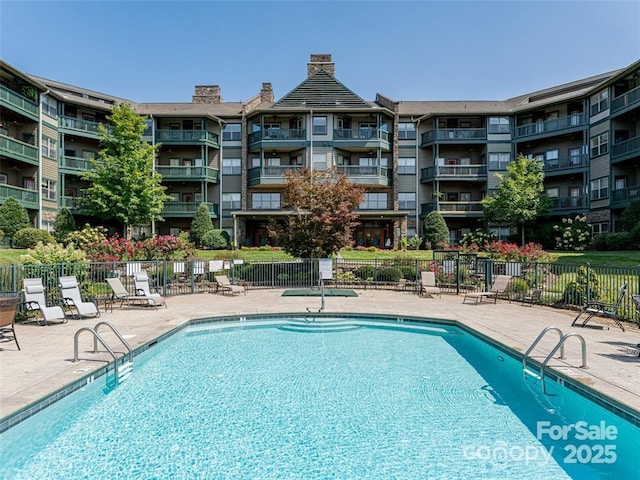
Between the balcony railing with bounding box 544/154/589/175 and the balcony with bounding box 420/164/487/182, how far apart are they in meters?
5.34

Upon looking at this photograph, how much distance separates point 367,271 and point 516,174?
20.5 m

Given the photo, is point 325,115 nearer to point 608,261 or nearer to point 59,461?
point 608,261

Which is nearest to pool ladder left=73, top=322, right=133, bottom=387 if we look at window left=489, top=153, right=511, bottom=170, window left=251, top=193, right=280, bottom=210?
window left=251, top=193, right=280, bottom=210

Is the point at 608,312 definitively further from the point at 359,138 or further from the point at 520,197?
the point at 359,138

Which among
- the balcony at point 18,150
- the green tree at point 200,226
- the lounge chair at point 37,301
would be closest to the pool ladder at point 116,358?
the lounge chair at point 37,301

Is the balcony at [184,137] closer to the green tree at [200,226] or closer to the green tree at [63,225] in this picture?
the green tree at [200,226]

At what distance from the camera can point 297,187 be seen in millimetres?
18453

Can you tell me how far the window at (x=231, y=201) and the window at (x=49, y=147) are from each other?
1407 centimetres

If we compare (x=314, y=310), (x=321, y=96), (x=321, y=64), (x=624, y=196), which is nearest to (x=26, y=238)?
(x=314, y=310)

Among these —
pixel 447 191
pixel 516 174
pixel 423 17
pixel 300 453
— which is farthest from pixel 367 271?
pixel 447 191

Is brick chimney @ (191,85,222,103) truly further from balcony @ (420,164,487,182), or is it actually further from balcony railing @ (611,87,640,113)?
balcony railing @ (611,87,640,113)

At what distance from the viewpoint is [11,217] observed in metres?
24.9

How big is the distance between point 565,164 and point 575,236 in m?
8.69

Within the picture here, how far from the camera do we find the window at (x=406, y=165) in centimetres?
3866
